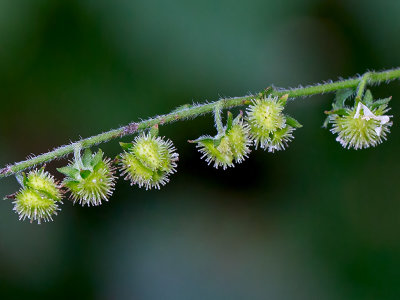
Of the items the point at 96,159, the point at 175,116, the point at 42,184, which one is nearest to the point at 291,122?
the point at 175,116

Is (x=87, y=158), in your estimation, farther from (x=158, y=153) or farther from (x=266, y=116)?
(x=266, y=116)

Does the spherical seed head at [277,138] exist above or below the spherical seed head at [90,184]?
above

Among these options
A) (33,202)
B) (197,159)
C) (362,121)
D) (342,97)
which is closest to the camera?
(33,202)

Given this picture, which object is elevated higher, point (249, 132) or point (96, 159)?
point (249, 132)

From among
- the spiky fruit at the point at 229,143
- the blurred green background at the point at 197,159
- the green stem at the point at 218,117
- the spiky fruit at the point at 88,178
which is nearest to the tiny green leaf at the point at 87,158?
the spiky fruit at the point at 88,178

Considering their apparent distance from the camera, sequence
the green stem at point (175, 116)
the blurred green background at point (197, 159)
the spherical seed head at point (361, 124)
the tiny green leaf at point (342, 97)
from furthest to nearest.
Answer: the blurred green background at point (197, 159), the tiny green leaf at point (342, 97), the spherical seed head at point (361, 124), the green stem at point (175, 116)

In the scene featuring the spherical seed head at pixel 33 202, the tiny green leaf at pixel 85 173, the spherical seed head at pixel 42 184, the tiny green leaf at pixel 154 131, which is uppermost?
the tiny green leaf at pixel 154 131

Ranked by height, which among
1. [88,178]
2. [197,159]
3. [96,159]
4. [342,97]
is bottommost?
[88,178]

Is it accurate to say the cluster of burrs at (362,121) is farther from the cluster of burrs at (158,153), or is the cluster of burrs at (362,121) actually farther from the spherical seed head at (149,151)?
the spherical seed head at (149,151)

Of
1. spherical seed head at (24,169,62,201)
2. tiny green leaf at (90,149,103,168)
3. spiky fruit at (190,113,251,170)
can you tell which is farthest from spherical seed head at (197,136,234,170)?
spherical seed head at (24,169,62,201)
